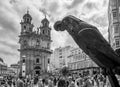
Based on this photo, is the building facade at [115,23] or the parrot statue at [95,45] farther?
the building facade at [115,23]

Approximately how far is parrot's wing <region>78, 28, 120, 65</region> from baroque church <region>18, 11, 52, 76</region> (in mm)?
56800

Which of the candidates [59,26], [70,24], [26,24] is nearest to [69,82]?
Result: [59,26]

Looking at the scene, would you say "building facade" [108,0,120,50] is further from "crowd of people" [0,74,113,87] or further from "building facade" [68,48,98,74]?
"building facade" [68,48,98,74]

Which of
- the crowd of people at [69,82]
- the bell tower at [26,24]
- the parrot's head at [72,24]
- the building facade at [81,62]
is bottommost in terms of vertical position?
the crowd of people at [69,82]

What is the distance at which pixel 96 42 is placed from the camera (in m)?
2.76

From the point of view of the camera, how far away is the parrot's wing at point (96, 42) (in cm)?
275

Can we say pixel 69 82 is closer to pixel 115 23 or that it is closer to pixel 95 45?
pixel 95 45

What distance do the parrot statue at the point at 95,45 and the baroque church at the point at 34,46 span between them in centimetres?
5664

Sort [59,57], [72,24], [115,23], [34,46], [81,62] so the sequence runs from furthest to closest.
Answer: [59,57] < [34,46] < [81,62] < [115,23] < [72,24]

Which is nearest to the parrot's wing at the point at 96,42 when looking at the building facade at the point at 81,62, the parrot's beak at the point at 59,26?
the parrot's beak at the point at 59,26

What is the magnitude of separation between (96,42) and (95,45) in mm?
53

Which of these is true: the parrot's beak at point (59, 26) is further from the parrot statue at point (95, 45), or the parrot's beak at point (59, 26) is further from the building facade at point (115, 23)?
the building facade at point (115, 23)

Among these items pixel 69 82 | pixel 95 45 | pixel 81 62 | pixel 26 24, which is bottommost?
pixel 69 82

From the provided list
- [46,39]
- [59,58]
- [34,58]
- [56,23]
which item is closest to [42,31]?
[46,39]
